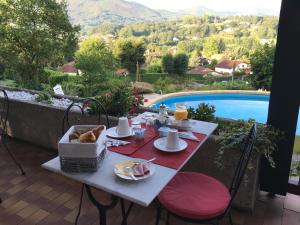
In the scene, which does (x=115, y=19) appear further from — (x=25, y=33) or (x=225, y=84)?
(x=225, y=84)

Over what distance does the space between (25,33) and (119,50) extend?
9.09 feet

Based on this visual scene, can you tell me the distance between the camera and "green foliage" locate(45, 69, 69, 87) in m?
7.39

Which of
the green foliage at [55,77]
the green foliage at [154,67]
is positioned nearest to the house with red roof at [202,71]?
the green foliage at [154,67]

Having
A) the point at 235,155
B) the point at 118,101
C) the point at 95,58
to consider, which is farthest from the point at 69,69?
the point at 235,155

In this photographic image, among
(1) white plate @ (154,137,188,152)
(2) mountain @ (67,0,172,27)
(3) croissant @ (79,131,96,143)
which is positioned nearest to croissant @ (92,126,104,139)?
(3) croissant @ (79,131,96,143)

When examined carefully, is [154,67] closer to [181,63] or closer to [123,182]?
[181,63]

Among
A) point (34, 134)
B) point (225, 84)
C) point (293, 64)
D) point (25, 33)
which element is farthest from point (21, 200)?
point (225, 84)

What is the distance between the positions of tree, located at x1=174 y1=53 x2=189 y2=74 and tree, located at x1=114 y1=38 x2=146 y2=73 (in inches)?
37.5

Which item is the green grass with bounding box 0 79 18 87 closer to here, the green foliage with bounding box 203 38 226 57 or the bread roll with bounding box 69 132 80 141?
the green foliage with bounding box 203 38 226 57

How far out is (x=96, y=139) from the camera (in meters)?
1.29

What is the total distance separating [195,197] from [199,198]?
0.02 metres

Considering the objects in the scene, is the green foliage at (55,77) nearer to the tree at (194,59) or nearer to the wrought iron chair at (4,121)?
the tree at (194,59)

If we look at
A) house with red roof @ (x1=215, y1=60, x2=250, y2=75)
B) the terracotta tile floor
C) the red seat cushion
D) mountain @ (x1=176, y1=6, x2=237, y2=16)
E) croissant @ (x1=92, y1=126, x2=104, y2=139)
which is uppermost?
mountain @ (x1=176, y1=6, x2=237, y2=16)

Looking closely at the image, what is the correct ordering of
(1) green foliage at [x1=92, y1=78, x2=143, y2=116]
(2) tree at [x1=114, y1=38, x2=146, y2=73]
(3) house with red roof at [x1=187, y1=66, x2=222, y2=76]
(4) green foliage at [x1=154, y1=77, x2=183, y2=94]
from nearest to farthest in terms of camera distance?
(1) green foliage at [x1=92, y1=78, x2=143, y2=116]
(3) house with red roof at [x1=187, y1=66, x2=222, y2=76]
(2) tree at [x1=114, y1=38, x2=146, y2=73]
(4) green foliage at [x1=154, y1=77, x2=183, y2=94]
